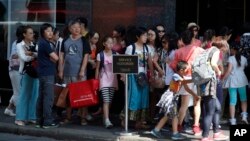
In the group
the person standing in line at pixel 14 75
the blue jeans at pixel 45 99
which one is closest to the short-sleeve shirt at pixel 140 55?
the blue jeans at pixel 45 99

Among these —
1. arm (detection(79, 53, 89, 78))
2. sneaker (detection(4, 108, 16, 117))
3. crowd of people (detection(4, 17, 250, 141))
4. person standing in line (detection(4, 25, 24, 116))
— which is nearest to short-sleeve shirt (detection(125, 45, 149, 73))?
crowd of people (detection(4, 17, 250, 141))

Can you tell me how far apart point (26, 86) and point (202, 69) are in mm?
3907

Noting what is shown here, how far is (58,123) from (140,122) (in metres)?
1.71

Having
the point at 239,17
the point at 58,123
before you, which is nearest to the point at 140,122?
the point at 58,123

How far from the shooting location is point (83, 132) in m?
13.1

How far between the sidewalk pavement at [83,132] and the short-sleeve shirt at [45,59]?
44.4 inches

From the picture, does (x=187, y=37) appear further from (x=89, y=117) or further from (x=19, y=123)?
(x=19, y=123)

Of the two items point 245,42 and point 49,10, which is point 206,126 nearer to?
point 245,42

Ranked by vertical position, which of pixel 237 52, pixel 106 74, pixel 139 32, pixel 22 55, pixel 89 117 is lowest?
pixel 89 117

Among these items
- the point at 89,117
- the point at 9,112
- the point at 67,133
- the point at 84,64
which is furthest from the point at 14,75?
the point at 67,133

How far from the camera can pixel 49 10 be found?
57.0ft

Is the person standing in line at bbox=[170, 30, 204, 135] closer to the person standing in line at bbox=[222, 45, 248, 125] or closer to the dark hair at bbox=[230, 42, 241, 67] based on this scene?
the person standing in line at bbox=[222, 45, 248, 125]

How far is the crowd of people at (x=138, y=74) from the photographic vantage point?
12.4 metres

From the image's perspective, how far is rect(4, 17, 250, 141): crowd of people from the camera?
12.4 m
